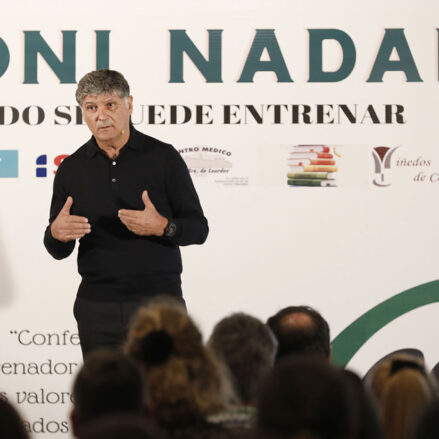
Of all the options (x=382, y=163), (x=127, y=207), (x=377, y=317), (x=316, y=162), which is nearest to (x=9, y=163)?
(x=127, y=207)

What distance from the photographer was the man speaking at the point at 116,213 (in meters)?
3.76

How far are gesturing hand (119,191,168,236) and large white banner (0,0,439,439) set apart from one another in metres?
0.97

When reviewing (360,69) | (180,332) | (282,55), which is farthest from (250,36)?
(180,332)

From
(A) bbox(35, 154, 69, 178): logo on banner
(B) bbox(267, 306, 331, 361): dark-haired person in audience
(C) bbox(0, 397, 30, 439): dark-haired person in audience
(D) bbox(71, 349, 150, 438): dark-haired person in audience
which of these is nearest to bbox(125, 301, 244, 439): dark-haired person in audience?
(D) bbox(71, 349, 150, 438): dark-haired person in audience

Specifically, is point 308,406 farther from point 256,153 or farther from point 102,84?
point 256,153

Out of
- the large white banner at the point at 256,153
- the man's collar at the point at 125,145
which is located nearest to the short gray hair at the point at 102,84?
the man's collar at the point at 125,145

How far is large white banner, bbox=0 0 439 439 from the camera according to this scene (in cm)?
454

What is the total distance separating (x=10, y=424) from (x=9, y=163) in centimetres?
316

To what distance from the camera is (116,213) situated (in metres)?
3.83

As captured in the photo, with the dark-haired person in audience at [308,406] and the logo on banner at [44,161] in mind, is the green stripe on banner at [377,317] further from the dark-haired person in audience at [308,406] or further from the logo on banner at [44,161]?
the dark-haired person in audience at [308,406]

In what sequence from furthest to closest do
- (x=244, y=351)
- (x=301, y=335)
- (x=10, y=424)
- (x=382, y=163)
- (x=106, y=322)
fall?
(x=382, y=163)
(x=106, y=322)
(x=301, y=335)
(x=244, y=351)
(x=10, y=424)

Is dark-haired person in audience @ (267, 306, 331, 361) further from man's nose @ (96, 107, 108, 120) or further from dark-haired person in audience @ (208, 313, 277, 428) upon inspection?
man's nose @ (96, 107, 108, 120)

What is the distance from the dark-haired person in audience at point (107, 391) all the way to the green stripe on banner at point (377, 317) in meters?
2.82

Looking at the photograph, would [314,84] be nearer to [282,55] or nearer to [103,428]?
[282,55]
